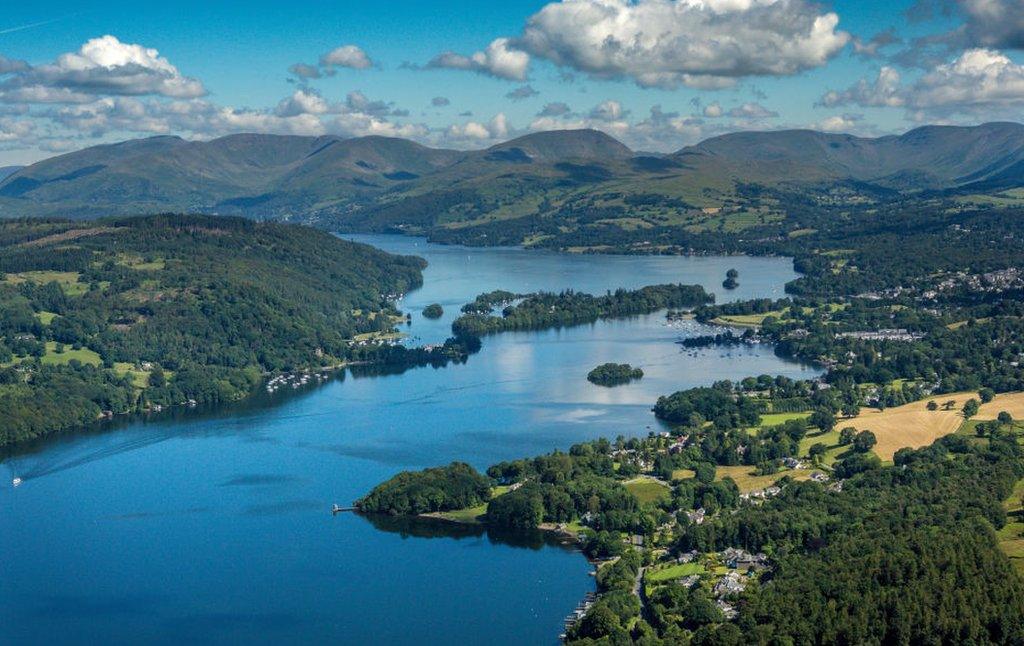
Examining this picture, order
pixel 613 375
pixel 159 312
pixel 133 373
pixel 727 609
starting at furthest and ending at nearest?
pixel 159 312 → pixel 133 373 → pixel 613 375 → pixel 727 609

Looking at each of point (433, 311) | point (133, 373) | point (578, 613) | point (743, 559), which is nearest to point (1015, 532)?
point (743, 559)

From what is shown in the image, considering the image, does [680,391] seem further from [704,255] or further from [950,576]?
[704,255]

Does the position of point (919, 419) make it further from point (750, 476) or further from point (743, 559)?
point (743, 559)

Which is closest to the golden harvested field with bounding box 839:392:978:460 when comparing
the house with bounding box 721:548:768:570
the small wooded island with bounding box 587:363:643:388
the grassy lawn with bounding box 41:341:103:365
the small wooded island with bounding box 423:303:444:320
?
the house with bounding box 721:548:768:570

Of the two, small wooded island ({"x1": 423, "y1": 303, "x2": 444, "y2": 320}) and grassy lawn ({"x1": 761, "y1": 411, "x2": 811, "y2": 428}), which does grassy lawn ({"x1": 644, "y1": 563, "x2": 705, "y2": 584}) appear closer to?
grassy lawn ({"x1": 761, "y1": 411, "x2": 811, "y2": 428})

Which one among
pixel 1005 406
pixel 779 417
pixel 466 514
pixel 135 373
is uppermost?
pixel 135 373

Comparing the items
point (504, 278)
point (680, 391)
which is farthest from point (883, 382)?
point (504, 278)
